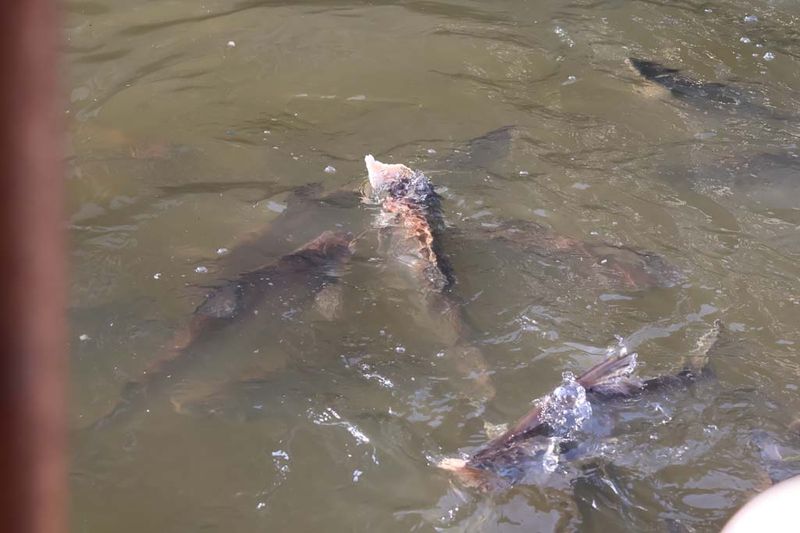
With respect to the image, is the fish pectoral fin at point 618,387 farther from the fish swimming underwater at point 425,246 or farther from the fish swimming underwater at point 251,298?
the fish swimming underwater at point 251,298

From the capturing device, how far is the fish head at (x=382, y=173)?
4434 mm

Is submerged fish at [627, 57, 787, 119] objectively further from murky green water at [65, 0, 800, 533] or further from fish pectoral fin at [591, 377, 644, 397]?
fish pectoral fin at [591, 377, 644, 397]

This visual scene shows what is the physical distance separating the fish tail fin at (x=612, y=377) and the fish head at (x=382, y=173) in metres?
1.74

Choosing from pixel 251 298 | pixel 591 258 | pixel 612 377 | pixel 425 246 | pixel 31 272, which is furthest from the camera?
pixel 591 258

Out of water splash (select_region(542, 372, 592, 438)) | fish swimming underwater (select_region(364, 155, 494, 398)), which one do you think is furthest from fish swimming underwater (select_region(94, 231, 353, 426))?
water splash (select_region(542, 372, 592, 438))

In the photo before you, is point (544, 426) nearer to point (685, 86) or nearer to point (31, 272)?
point (31, 272)

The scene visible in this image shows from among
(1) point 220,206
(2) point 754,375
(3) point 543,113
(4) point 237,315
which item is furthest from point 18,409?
(3) point 543,113

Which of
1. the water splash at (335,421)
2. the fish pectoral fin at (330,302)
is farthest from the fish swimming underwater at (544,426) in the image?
the fish pectoral fin at (330,302)

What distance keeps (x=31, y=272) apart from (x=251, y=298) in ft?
10.8

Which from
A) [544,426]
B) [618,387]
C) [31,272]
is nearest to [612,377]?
[618,387]

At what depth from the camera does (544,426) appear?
287 centimetres

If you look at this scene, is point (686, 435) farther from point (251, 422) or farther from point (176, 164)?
point (176, 164)

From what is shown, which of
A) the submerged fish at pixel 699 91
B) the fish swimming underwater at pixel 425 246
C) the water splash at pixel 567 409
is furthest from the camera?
the submerged fish at pixel 699 91

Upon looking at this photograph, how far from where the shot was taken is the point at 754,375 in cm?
339
